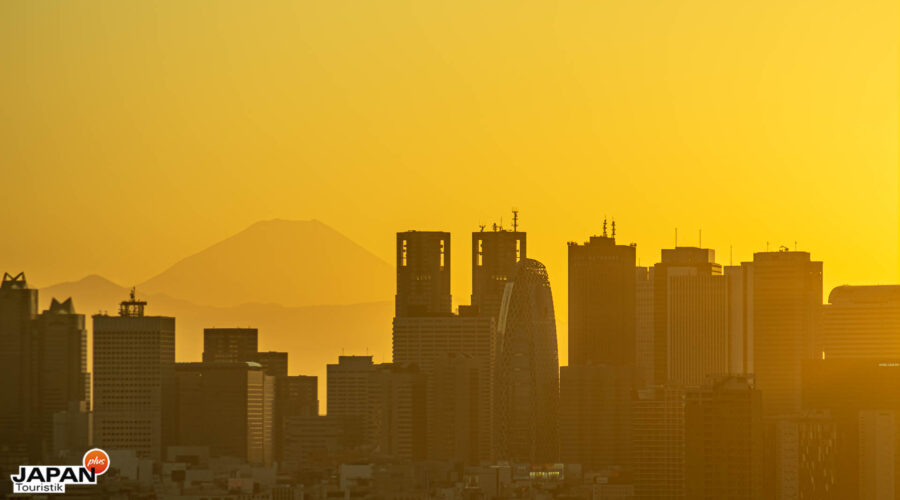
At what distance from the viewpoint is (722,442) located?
127312 mm

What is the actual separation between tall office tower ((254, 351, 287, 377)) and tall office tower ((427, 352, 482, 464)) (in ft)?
36.6

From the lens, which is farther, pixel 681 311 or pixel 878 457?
pixel 681 311

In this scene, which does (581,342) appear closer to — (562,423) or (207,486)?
(562,423)

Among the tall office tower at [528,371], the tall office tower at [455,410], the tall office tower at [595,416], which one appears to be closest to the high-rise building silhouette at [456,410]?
the tall office tower at [455,410]

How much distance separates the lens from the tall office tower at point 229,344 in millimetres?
168500

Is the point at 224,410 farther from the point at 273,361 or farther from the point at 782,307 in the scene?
the point at 782,307

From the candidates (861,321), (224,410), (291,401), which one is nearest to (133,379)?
(224,410)

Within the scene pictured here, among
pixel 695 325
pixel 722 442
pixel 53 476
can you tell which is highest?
pixel 695 325

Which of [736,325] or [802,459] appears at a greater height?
[736,325]

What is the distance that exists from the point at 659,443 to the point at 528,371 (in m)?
36.3

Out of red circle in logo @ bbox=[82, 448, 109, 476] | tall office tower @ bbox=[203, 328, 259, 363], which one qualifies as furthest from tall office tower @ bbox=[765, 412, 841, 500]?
tall office tower @ bbox=[203, 328, 259, 363]

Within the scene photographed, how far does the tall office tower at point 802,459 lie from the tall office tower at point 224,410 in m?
37.9

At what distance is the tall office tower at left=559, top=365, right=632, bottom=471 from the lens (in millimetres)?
157625

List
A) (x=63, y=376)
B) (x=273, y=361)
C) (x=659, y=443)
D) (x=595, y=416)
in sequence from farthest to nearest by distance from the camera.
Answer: (x=273, y=361), (x=595, y=416), (x=63, y=376), (x=659, y=443)
